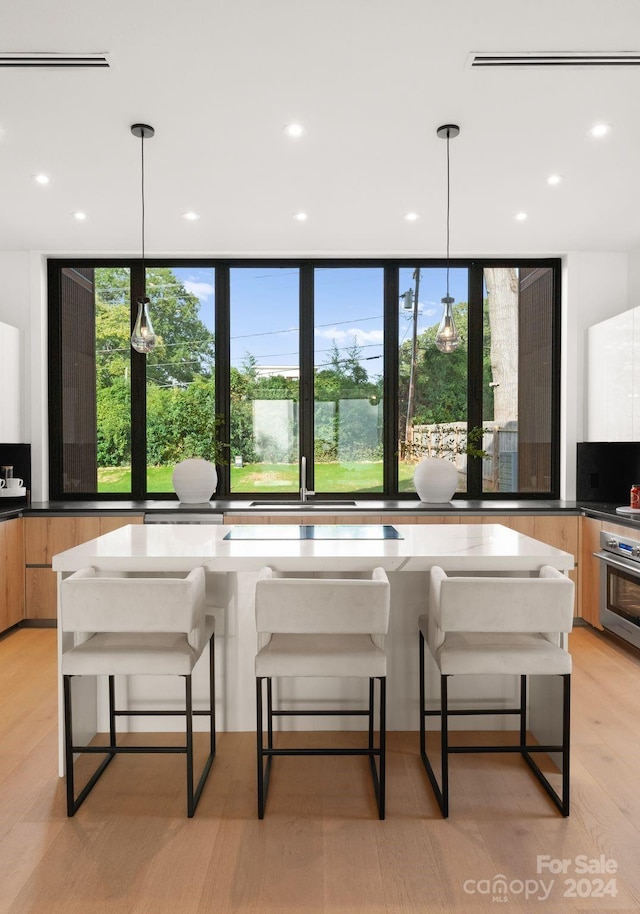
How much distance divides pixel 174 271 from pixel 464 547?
3921 mm

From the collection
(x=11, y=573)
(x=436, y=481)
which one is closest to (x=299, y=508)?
(x=436, y=481)

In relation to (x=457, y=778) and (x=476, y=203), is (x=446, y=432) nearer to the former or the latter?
(x=476, y=203)

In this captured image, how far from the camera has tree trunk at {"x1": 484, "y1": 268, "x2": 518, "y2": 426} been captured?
5.52 meters

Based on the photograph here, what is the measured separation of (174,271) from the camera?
5551mm

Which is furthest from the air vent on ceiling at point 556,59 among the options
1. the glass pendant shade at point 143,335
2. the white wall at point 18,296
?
the white wall at point 18,296

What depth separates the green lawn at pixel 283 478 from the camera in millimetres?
5535

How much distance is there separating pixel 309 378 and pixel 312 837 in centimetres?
389

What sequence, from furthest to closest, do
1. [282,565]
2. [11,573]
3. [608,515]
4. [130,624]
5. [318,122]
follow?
[11,573]
[608,515]
[318,122]
[282,565]
[130,624]

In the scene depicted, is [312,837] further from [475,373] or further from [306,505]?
[475,373]

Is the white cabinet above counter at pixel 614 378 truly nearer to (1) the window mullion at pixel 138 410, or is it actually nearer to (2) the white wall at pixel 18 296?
(1) the window mullion at pixel 138 410

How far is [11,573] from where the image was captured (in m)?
4.54

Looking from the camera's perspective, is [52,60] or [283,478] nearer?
[52,60]

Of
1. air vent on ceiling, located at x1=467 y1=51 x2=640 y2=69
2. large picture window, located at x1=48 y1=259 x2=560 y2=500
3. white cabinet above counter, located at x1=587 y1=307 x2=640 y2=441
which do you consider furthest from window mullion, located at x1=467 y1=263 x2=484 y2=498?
air vent on ceiling, located at x1=467 y1=51 x2=640 y2=69

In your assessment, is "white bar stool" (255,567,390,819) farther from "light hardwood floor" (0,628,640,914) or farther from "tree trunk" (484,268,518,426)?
"tree trunk" (484,268,518,426)
